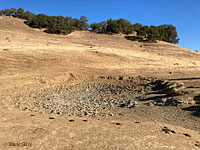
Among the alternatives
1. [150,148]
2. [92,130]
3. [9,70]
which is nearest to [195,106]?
[150,148]

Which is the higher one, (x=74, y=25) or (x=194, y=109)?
(x=74, y=25)

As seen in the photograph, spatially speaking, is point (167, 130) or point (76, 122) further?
point (76, 122)

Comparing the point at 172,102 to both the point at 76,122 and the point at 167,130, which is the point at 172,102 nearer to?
the point at 167,130

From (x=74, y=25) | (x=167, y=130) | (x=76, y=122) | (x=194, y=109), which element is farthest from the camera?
(x=74, y=25)

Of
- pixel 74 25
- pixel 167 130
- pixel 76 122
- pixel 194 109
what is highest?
pixel 74 25

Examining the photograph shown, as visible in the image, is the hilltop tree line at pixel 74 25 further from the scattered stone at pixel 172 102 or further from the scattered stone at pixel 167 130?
the scattered stone at pixel 167 130

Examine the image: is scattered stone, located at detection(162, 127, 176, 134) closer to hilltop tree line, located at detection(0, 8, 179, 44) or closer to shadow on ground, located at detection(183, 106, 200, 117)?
Answer: shadow on ground, located at detection(183, 106, 200, 117)

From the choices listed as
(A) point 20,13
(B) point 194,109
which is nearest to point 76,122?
(B) point 194,109

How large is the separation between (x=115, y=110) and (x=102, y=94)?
3.76 meters

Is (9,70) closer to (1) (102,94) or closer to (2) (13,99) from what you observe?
(2) (13,99)

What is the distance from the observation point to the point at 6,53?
1628 centimetres

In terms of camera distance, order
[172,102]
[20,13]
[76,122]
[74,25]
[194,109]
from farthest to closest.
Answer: [74,25] < [20,13] < [172,102] < [194,109] < [76,122]

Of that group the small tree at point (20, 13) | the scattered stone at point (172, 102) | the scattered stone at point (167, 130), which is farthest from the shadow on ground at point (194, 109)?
the small tree at point (20, 13)

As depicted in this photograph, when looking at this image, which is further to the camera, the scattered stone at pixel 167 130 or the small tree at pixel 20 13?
the small tree at pixel 20 13
